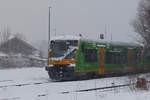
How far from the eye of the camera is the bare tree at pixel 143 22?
81.9 feet

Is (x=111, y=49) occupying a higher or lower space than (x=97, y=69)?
higher

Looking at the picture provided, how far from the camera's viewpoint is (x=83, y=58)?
19.4m

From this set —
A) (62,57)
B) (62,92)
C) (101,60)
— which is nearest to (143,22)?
(101,60)

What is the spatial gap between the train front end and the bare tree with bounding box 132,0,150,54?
8.81 m

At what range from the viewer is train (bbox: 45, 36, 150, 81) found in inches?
735

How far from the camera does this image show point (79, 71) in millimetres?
18984

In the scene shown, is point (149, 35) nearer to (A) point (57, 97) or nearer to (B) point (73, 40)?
(B) point (73, 40)

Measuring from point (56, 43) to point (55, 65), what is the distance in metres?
1.48

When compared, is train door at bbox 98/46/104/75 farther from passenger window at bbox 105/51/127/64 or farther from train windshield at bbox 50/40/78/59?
train windshield at bbox 50/40/78/59

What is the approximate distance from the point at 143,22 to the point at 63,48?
11738mm

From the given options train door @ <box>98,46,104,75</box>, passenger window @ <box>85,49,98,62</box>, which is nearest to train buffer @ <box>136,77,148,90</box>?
passenger window @ <box>85,49,98,62</box>

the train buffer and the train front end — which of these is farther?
the train front end

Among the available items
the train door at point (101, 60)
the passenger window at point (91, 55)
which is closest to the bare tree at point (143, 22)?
the train door at point (101, 60)

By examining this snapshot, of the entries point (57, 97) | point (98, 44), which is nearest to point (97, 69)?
point (98, 44)
